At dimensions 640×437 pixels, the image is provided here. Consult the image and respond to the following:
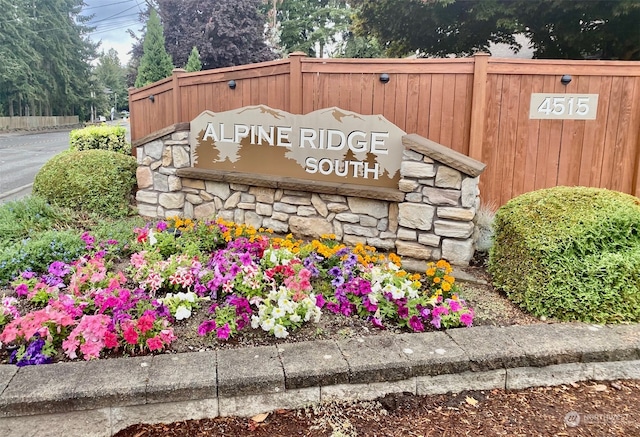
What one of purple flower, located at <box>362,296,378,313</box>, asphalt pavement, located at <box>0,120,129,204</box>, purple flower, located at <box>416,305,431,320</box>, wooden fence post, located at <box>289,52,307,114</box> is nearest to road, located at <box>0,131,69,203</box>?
asphalt pavement, located at <box>0,120,129,204</box>

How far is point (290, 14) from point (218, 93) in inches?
954

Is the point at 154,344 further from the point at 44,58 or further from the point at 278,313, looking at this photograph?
the point at 44,58

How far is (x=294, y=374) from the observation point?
2.29m

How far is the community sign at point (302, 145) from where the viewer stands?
415 centimetres

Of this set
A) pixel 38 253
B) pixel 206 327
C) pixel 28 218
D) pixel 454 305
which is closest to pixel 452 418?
pixel 454 305

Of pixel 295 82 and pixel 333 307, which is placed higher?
pixel 295 82

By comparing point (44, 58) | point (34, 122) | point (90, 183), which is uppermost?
point (44, 58)

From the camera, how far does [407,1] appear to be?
9.66 metres

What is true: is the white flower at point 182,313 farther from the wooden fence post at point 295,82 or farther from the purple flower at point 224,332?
the wooden fence post at point 295,82

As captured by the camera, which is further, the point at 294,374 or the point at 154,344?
the point at 154,344

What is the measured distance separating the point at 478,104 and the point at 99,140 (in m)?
6.52

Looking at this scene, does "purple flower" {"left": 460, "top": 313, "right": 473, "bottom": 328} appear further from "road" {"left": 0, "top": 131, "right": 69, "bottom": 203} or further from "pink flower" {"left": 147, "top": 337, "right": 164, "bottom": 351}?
"road" {"left": 0, "top": 131, "right": 69, "bottom": 203}

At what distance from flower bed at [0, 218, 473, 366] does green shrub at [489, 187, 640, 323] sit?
455 millimetres

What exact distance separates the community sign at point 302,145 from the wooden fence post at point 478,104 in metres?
1.16
